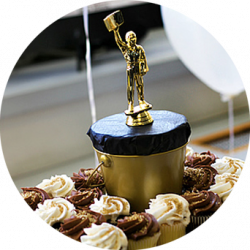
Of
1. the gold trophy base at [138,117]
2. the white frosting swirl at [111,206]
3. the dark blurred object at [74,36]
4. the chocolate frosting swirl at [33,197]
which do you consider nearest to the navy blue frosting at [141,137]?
the gold trophy base at [138,117]

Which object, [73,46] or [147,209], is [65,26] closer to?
[73,46]

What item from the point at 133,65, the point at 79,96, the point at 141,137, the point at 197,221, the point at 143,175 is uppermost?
the point at 133,65

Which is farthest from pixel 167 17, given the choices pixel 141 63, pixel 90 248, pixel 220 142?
pixel 220 142

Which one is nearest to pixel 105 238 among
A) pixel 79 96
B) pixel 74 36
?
pixel 79 96

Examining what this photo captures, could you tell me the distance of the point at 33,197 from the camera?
136cm

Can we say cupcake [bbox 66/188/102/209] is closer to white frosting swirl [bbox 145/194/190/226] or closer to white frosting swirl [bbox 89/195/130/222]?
white frosting swirl [bbox 89/195/130/222]

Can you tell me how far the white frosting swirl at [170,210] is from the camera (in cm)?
120

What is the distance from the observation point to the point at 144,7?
3.67 metres

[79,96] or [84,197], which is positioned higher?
[84,197]

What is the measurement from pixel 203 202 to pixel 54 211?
17.9 inches

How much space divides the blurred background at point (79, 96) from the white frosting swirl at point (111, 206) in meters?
1.72

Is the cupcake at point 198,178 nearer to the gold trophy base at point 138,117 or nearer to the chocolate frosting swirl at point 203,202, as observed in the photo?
the chocolate frosting swirl at point 203,202

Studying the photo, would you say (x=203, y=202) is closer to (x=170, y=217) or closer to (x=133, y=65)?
(x=170, y=217)

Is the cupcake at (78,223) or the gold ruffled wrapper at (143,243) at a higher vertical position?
the cupcake at (78,223)
